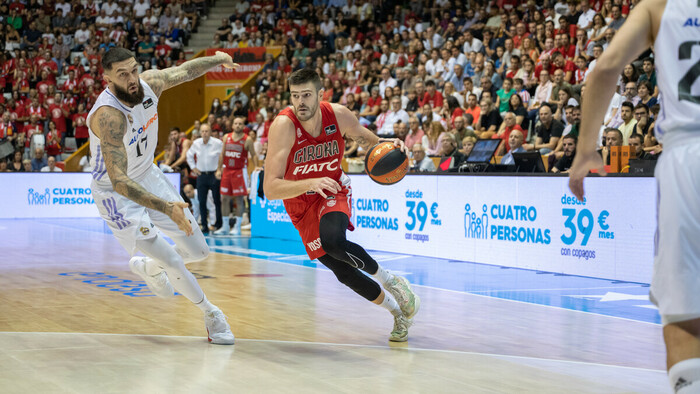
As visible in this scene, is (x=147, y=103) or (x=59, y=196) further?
(x=59, y=196)

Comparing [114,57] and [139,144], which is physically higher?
[114,57]

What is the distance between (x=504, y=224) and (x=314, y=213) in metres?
4.82

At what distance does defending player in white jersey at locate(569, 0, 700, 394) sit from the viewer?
243cm

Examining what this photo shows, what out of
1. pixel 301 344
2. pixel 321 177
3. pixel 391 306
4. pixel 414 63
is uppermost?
pixel 414 63

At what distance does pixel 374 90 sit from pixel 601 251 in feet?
28.6

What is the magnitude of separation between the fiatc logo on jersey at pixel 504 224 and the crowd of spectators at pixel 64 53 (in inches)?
513

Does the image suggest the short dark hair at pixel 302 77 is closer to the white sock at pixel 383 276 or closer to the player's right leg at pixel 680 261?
the white sock at pixel 383 276

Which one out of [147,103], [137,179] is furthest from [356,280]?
[147,103]

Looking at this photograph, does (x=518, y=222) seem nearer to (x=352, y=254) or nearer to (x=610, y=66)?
(x=352, y=254)

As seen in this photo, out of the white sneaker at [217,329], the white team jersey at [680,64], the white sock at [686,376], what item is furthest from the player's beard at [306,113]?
the white sock at [686,376]

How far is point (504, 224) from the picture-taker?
9.95 m

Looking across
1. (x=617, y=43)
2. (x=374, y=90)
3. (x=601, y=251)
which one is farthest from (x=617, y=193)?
(x=374, y=90)

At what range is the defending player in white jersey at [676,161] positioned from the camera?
2.43m

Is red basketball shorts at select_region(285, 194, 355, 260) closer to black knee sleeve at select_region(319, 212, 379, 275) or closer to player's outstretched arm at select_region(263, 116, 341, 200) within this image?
black knee sleeve at select_region(319, 212, 379, 275)
